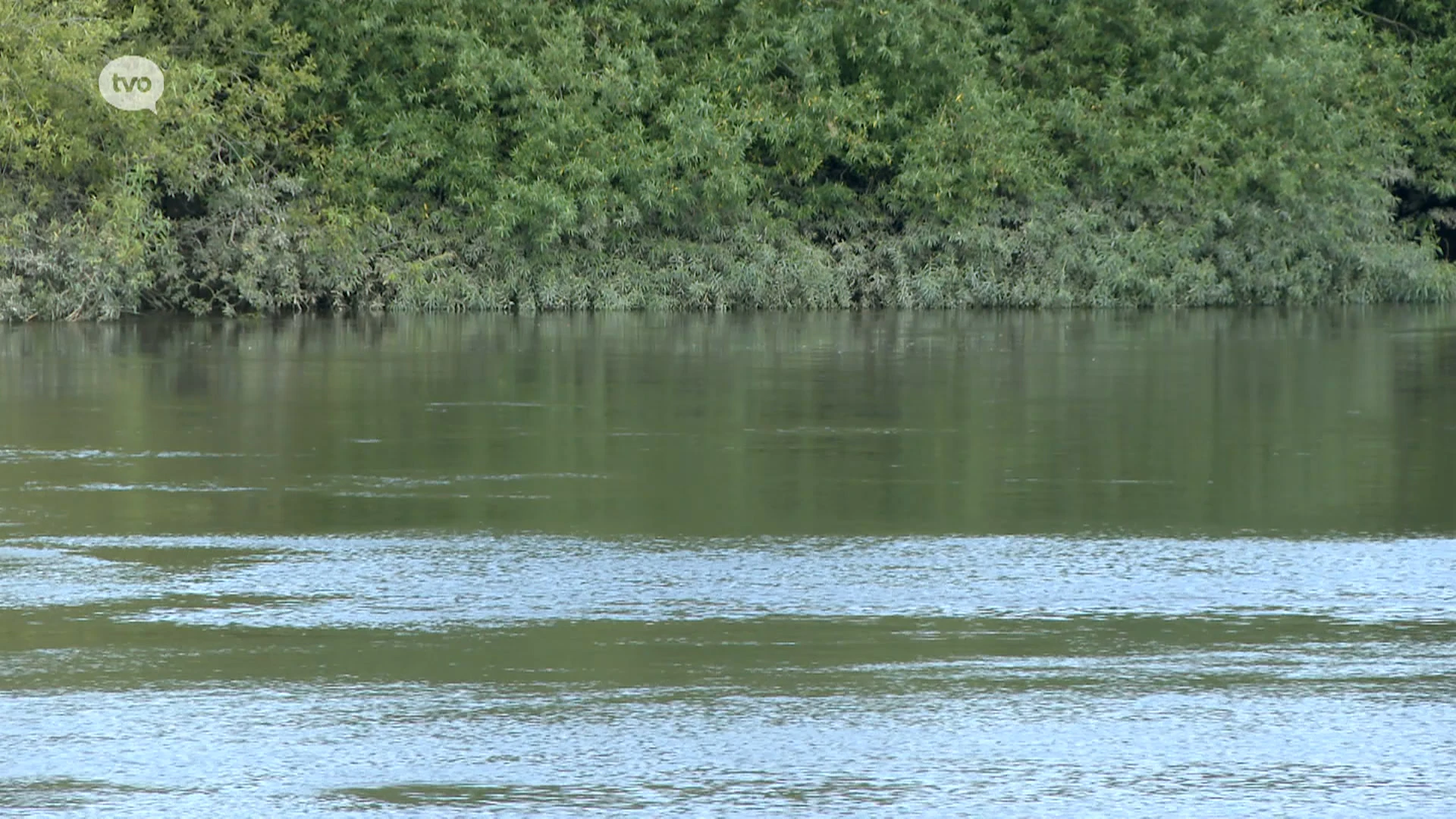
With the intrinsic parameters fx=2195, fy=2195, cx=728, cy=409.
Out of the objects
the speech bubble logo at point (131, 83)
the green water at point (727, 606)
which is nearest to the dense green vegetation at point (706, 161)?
the speech bubble logo at point (131, 83)

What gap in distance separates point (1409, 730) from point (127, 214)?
25.4 meters

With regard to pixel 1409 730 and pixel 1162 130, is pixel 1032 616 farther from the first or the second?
pixel 1162 130

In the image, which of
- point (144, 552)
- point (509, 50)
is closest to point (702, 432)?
point (144, 552)

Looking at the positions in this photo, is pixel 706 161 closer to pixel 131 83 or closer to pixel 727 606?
pixel 131 83

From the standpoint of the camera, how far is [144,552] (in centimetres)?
871

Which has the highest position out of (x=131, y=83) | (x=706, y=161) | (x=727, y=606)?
(x=131, y=83)

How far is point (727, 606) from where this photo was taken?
749 cm

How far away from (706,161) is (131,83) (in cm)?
856

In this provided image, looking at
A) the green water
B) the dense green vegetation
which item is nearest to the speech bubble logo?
the dense green vegetation

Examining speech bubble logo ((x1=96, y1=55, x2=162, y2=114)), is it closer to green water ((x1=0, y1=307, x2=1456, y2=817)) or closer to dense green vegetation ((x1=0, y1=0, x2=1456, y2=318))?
dense green vegetation ((x1=0, y1=0, x2=1456, y2=318))

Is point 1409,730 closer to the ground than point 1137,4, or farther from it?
closer to the ground

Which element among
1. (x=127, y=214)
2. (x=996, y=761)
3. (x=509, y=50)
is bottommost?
(x=996, y=761)

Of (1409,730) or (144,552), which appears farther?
(144,552)

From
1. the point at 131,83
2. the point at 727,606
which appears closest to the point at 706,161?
the point at 131,83
